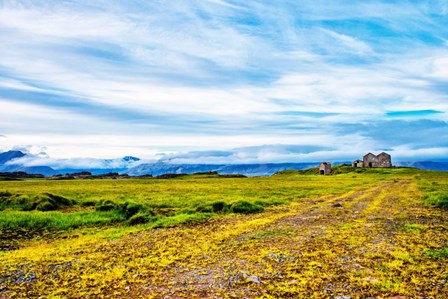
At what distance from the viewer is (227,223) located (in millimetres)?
20578

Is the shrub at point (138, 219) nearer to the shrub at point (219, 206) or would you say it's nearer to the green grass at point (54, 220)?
the green grass at point (54, 220)

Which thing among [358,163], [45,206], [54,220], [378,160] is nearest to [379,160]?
[378,160]

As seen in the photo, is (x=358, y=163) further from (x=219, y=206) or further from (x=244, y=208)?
(x=244, y=208)

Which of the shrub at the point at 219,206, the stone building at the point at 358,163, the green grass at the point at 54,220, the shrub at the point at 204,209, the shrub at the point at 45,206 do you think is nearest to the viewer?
the green grass at the point at 54,220

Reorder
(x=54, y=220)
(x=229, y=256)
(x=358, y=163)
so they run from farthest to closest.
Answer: (x=358, y=163), (x=54, y=220), (x=229, y=256)

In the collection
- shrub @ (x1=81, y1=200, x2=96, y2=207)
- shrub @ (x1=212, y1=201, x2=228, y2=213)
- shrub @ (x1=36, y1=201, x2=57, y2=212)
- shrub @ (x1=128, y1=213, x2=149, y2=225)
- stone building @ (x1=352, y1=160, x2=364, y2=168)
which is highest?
stone building @ (x1=352, y1=160, x2=364, y2=168)

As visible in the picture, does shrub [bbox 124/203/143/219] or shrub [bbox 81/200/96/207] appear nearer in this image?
shrub [bbox 124/203/143/219]

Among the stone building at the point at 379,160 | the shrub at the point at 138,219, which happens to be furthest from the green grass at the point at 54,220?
the stone building at the point at 379,160

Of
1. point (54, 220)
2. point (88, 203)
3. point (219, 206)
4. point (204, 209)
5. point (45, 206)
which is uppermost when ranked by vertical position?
point (219, 206)

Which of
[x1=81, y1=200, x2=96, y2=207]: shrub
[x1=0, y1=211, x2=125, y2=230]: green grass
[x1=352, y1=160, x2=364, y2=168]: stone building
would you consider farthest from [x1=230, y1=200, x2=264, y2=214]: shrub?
[x1=352, y1=160, x2=364, y2=168]: stone building

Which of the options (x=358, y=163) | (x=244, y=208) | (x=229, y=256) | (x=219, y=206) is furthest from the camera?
(x=358, y=163)

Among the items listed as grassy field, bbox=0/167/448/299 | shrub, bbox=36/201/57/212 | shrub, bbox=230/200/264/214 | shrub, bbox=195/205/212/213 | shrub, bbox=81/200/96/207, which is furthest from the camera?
shrub, bbox=81/200/96/207

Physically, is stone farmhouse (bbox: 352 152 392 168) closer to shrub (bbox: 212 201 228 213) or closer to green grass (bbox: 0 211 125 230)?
shrub (bbox: 212 201 228 213)

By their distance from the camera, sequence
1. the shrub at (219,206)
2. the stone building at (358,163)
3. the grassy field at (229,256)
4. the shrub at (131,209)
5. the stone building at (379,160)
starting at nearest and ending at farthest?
the grassy field at (229,256)
the shrub at (131,209)
the shrub at (219,206)
the stone building at (379,160)
the stone building at (358,163)
